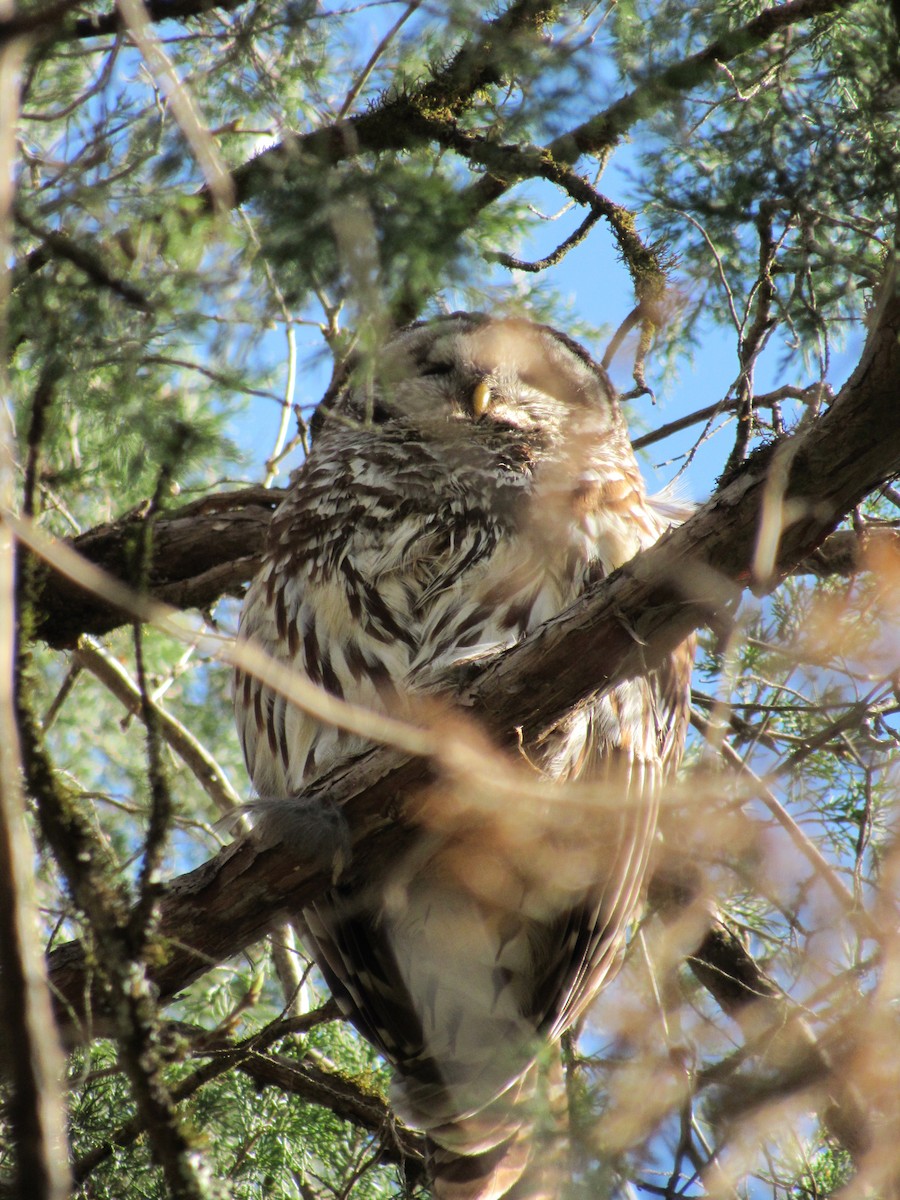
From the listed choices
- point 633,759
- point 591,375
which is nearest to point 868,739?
point 633,759

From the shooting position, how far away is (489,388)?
13.9 ft

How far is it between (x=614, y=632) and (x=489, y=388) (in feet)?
6.38

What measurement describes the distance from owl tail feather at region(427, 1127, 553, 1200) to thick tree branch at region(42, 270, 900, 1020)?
1.00 meters

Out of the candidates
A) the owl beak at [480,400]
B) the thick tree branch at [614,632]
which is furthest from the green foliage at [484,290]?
the owl beak at [480,400]

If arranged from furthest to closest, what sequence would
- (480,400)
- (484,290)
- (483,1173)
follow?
(480,400) < (483,1173) < (484,290)

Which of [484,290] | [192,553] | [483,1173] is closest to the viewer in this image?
[484,290]

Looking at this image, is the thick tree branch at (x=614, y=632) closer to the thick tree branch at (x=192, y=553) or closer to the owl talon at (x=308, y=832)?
the owl talon at (x=308, y=832)

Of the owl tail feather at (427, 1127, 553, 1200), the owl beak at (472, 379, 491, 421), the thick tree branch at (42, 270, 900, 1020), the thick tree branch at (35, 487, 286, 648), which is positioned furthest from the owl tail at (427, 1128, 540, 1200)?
the owl beak at (472, 379, 491, 421)

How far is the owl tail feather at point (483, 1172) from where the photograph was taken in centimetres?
325

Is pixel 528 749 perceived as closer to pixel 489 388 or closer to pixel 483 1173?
pixel 483 1173

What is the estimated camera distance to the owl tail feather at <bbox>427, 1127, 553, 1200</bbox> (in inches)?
128

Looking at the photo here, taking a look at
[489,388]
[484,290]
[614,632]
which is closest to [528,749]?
[614,632]

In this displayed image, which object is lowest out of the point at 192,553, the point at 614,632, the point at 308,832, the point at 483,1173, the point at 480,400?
the point at 483,1173

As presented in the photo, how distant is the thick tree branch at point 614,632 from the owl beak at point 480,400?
163 cm
